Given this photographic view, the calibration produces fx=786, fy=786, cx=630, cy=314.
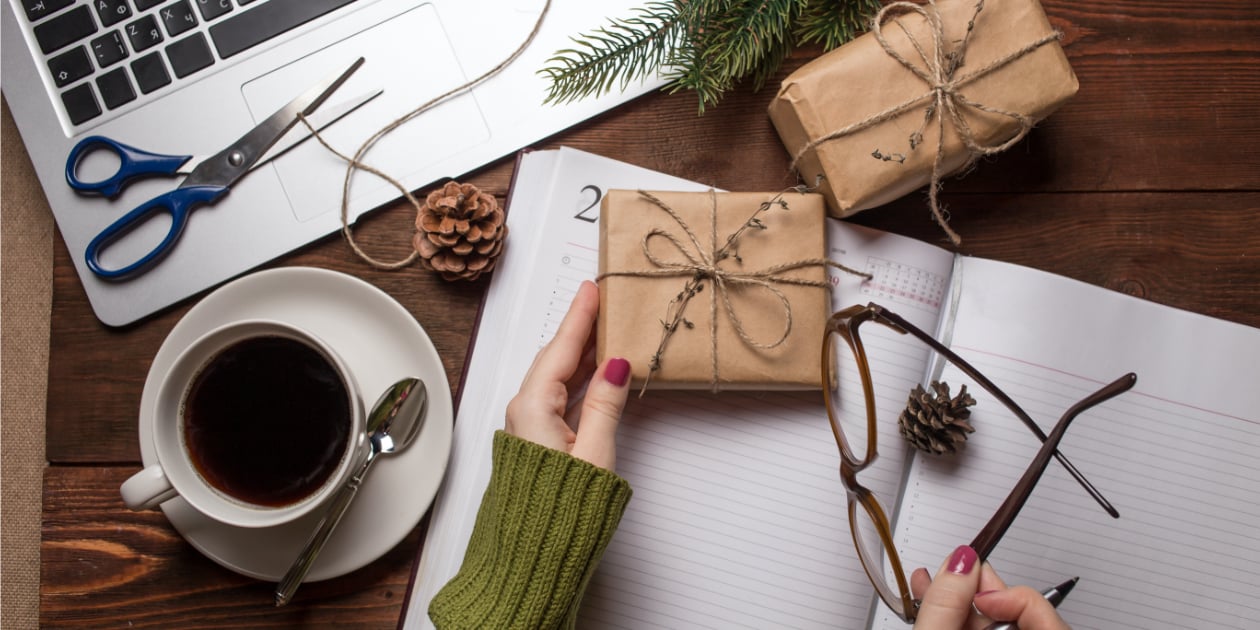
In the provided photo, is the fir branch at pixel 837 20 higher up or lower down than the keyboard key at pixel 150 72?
lower down

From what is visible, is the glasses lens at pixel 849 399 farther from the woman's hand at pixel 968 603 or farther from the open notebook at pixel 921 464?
the woman's hand at pixel 968 603

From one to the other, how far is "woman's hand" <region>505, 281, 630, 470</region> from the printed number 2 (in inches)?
3.0

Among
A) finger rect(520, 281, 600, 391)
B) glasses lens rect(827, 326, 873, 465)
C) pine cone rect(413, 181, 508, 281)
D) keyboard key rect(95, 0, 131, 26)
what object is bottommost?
glasses lens rect(827, 326, 873, 465)

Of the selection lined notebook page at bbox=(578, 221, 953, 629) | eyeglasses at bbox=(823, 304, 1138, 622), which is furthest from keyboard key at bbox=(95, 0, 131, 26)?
eyeglasses at bbox=(823, 304, 1138, 622)

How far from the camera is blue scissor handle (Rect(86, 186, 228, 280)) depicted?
0.70 metres

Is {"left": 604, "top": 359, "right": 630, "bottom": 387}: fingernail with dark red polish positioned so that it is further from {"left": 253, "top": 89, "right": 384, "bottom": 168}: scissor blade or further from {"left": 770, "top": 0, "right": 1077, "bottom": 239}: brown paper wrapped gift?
{"left": 253, "top": 89, "right": 384, "bottom": 168}: scissor blade

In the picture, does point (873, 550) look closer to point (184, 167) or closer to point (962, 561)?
point (962, 561)

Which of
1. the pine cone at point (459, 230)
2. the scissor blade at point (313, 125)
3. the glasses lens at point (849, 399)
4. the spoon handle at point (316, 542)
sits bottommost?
the glasses lens at point (849, 399)

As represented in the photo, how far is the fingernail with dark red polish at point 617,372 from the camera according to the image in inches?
24.9

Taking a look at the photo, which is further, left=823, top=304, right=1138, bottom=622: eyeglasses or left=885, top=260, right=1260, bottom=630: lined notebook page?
left=885, top=260, right=1260, bottom=630: lined notebook page

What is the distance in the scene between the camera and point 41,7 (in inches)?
27.1

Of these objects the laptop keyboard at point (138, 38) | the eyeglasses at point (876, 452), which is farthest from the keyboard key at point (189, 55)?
the eyeglasses at point (876, 452)

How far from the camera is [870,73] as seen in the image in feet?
2.14

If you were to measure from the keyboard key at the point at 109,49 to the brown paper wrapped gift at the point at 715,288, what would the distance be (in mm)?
450
